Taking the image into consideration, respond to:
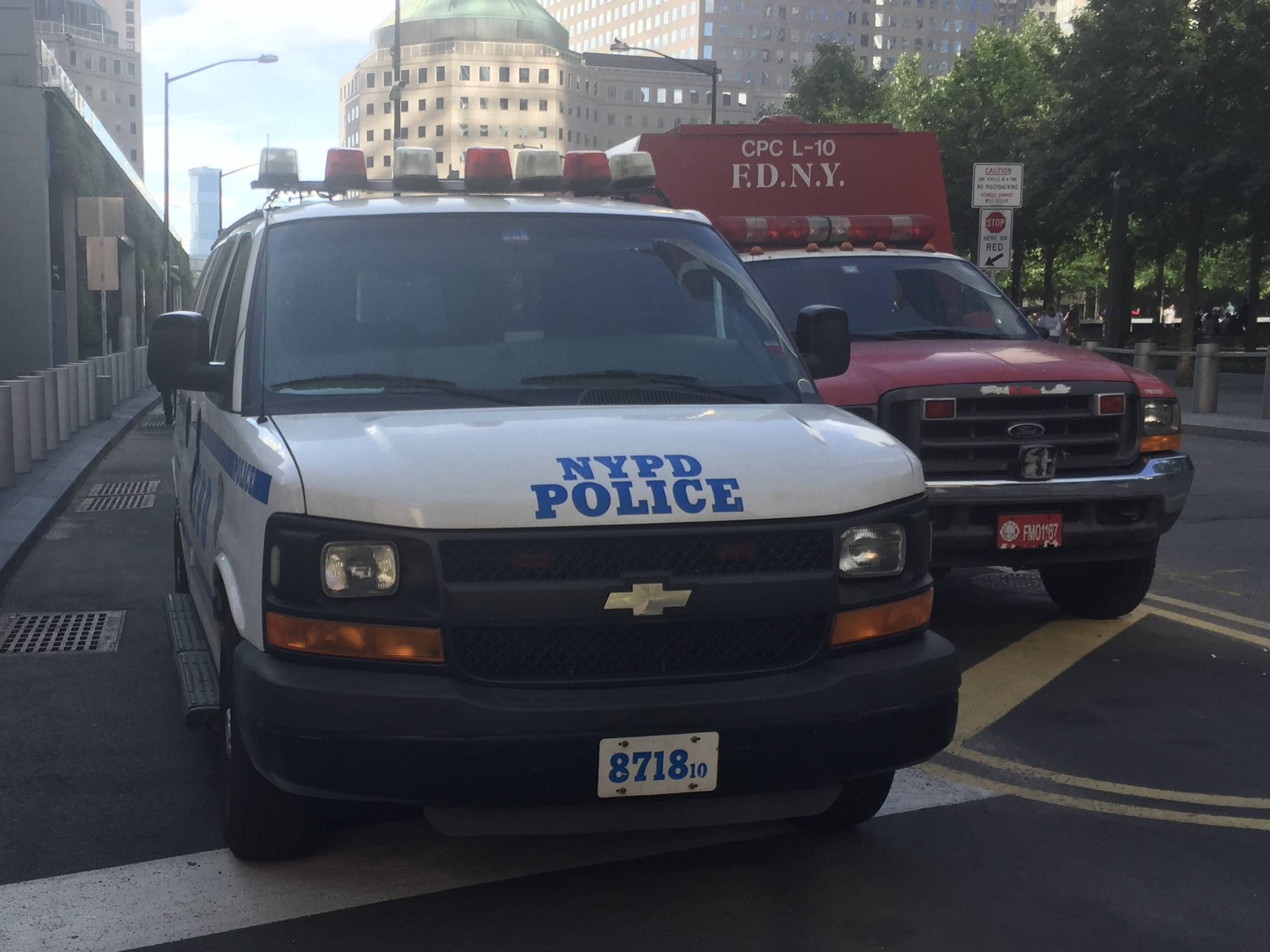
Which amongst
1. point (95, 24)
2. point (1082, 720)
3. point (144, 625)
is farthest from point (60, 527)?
point (95, 24)

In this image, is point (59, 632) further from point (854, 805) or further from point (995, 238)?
point (995, 238)

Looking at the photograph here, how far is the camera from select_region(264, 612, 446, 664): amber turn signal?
12.1 ft

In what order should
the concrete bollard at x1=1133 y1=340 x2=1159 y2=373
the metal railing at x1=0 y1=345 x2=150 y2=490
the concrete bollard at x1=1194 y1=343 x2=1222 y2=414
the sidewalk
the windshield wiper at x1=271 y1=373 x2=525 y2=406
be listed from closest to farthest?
the windshield wiper at x1=271 y1=373 x2=525 y2=406 → the metal railing at x1=0 y1=345 x2=150 y2=490 → the sidewalk → the concrete bollard at x1=1194 y1=343 x2=1222 y2=414 → the concrete bollard at x1=1133 y1=340 x2=1159 y2=373

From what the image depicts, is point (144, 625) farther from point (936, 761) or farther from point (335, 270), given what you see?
point (936, 761)

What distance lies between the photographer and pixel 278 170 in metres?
7.07

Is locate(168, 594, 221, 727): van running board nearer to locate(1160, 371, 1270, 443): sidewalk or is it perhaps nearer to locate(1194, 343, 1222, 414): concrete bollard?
locate(1160, 371, 1270, 443): sidewalk

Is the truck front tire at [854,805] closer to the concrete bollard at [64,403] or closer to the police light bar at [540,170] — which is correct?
the police light bar at [540,170]

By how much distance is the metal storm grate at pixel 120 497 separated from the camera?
1280cm

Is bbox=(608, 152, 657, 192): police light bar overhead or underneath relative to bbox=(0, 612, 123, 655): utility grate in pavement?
overhead

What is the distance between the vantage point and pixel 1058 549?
704 centimetres

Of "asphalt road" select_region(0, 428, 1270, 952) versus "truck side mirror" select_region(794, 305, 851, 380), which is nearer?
"asphalt road" select_region(0, 428, 1270, 952)

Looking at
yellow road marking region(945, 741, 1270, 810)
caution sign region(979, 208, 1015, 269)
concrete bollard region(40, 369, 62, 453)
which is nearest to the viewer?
yellow road marking region(945, 741, 1270, 810)

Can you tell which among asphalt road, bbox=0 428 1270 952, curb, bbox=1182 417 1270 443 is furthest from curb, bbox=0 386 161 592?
curb, bbox=1182 417 1270 443

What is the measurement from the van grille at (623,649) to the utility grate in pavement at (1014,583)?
509 centimetres
